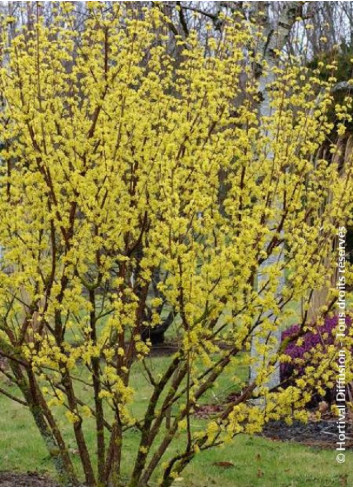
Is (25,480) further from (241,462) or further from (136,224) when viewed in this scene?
(136,224)

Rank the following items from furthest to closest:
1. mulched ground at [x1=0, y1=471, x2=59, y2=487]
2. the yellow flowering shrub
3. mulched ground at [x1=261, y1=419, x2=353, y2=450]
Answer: mulched ground at [x1=261, y1=419, x2=353, y2=450], mulched ground at [x1=0, y1=471, x2=59, y2=487], the yellow flowering shrub

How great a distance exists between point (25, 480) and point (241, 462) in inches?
81.2

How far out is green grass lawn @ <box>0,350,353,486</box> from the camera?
6332 millimetres

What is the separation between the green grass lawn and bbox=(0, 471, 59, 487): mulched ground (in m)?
0.15

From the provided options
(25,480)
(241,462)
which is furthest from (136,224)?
(241,462)

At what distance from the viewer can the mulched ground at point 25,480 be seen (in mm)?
5941

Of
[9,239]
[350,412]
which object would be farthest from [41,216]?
[350,412]

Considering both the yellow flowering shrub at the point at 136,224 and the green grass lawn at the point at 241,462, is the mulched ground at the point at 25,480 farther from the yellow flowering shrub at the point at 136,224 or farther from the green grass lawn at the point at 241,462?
the yellow flowering shrub at the point at 136,224

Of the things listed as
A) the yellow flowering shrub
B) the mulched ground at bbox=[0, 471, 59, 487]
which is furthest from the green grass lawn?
the yellow flowering shrub

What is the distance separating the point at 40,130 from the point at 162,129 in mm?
845

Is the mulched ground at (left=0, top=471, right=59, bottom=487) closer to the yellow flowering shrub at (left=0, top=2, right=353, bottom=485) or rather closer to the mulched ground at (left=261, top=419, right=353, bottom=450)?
the yellow flowering shrub at (left=0, top=2, right=353, bottom=485)

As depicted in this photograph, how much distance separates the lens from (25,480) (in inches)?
241

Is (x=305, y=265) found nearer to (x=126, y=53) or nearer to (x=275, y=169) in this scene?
(x=275, y=169)

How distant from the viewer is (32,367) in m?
4.62
